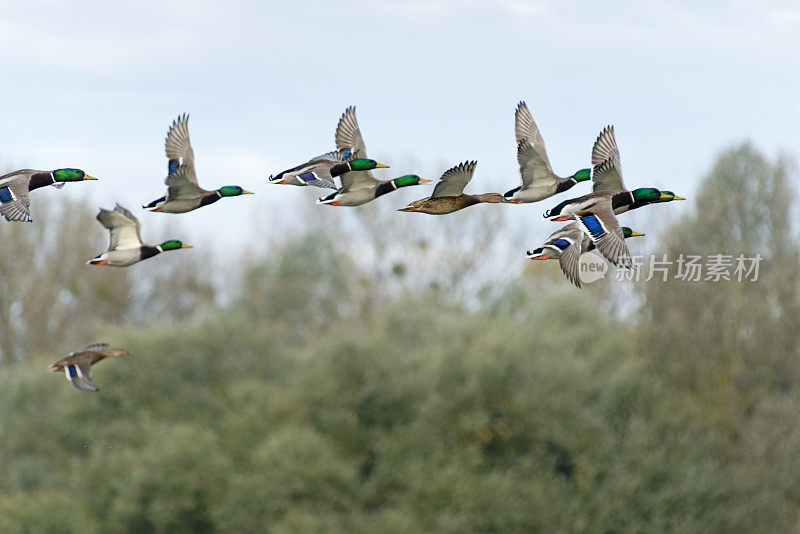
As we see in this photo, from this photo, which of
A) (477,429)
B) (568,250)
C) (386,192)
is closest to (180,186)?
(386,192)

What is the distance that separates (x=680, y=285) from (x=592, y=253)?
895 inches

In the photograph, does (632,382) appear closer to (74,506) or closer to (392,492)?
(392,492)

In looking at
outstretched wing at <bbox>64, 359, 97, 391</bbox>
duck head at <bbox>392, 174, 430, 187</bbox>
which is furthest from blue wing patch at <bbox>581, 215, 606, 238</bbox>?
outstretched wing at <bbox>64, 359, 97, 391</bbox>

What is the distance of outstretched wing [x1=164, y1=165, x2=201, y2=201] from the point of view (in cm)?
374

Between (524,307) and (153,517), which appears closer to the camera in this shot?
(153,517)

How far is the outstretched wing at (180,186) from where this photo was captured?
374cm

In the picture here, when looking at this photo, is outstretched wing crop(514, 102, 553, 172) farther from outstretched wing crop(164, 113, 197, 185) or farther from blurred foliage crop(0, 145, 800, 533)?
blurred foliage crop(0, 145, 800, 533)

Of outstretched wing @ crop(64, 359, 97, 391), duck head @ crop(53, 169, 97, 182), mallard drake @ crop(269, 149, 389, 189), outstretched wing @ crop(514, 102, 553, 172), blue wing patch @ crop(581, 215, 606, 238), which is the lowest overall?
outstretched wing @ crop(64, 359, 97, 391)

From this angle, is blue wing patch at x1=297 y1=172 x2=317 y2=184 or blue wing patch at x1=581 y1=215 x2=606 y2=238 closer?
blue wing patch at x1=581 y1=215 x2=606 y2=238

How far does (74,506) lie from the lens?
25.3m

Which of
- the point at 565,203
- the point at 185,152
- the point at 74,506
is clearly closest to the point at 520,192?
the point at 565,203

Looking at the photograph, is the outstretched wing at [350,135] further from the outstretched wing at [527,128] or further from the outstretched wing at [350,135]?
the outstretched wing at [527,128]

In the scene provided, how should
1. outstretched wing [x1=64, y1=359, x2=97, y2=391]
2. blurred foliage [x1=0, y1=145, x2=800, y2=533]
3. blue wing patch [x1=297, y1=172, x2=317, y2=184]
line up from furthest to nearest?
blurred foliage [x1=0, y1=145, x2=800, y2=533]
outstretched wing [x1=64, y1=359, x2=97, y2=391]
blue wing patch [x1=297, y1=172, x2=317, y2=184]

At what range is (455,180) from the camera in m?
3.54
